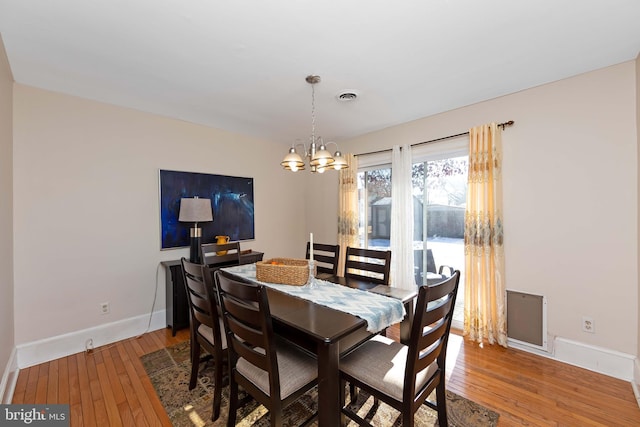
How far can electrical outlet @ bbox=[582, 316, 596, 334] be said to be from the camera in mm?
2281

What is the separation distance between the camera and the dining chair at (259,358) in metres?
1.32

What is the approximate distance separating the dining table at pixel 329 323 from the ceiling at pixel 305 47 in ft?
5.66

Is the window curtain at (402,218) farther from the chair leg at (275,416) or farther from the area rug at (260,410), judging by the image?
the chair leg at (275,416)

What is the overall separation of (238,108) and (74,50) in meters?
1.34

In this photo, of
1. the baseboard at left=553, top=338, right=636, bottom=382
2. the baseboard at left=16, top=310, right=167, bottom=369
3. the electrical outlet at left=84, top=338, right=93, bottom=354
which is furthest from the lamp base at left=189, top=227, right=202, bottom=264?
the baseboard at left=553, top=338, right=636, bottom=382

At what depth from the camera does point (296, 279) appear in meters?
2.08

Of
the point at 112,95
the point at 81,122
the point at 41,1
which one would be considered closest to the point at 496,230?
the point at 41,1

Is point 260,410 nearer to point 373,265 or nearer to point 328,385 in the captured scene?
point 328,385

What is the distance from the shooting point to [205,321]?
1.85 m

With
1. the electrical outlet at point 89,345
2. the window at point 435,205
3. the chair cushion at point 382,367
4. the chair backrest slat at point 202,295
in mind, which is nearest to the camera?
the chair cushion at point 382,367

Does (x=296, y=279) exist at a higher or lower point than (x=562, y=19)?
lower

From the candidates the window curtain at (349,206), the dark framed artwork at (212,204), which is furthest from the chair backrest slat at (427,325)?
the dark framed artwork at (212,204)

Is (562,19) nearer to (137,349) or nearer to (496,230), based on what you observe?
(496,230)

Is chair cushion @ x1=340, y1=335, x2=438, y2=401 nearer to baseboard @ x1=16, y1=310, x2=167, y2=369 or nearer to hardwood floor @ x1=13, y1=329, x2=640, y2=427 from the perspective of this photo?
hardwood floor @ x1=13, y1=329, x2=640, y2=427
